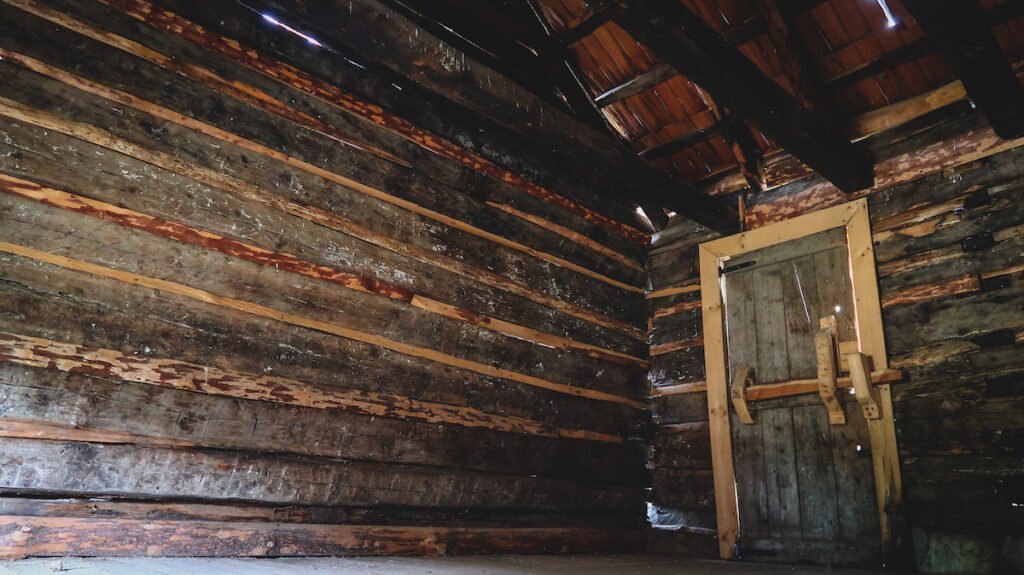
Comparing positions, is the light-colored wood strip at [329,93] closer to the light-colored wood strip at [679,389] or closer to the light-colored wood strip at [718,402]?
the light-colored wood strip at [718,402]

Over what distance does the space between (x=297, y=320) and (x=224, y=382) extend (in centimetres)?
54

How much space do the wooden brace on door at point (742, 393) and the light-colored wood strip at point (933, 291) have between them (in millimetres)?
1084

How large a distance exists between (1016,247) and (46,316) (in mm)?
5460

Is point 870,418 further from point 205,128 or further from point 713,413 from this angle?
point 205,128

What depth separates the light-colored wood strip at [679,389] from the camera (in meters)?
5.31

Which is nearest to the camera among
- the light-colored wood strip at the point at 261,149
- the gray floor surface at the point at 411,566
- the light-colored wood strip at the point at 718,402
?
the gray floor surface at the point at 411,566

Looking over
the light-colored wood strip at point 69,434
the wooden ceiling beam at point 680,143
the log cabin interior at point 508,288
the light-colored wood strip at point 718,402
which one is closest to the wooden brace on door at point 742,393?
the log cabin interior at point 508,288

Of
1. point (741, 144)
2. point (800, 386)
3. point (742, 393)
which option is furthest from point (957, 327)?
point (741, 144)

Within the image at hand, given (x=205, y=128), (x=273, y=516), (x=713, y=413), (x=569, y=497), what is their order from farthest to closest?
(x=713, y=413) < (x=569, y=497) < (x=205, y=128) < (x=273, y=516)

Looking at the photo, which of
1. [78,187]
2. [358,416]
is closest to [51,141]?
[78,187]

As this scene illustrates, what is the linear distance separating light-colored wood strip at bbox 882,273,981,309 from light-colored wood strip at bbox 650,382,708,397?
1532mm

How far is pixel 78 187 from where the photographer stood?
10.5 ft

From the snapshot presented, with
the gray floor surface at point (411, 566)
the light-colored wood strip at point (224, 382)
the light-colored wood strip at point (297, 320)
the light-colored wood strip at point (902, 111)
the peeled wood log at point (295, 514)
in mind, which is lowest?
the gray floor surface at point (411, 566)

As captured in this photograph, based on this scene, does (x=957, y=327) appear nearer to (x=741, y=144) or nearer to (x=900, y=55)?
(x=900, y=55)
